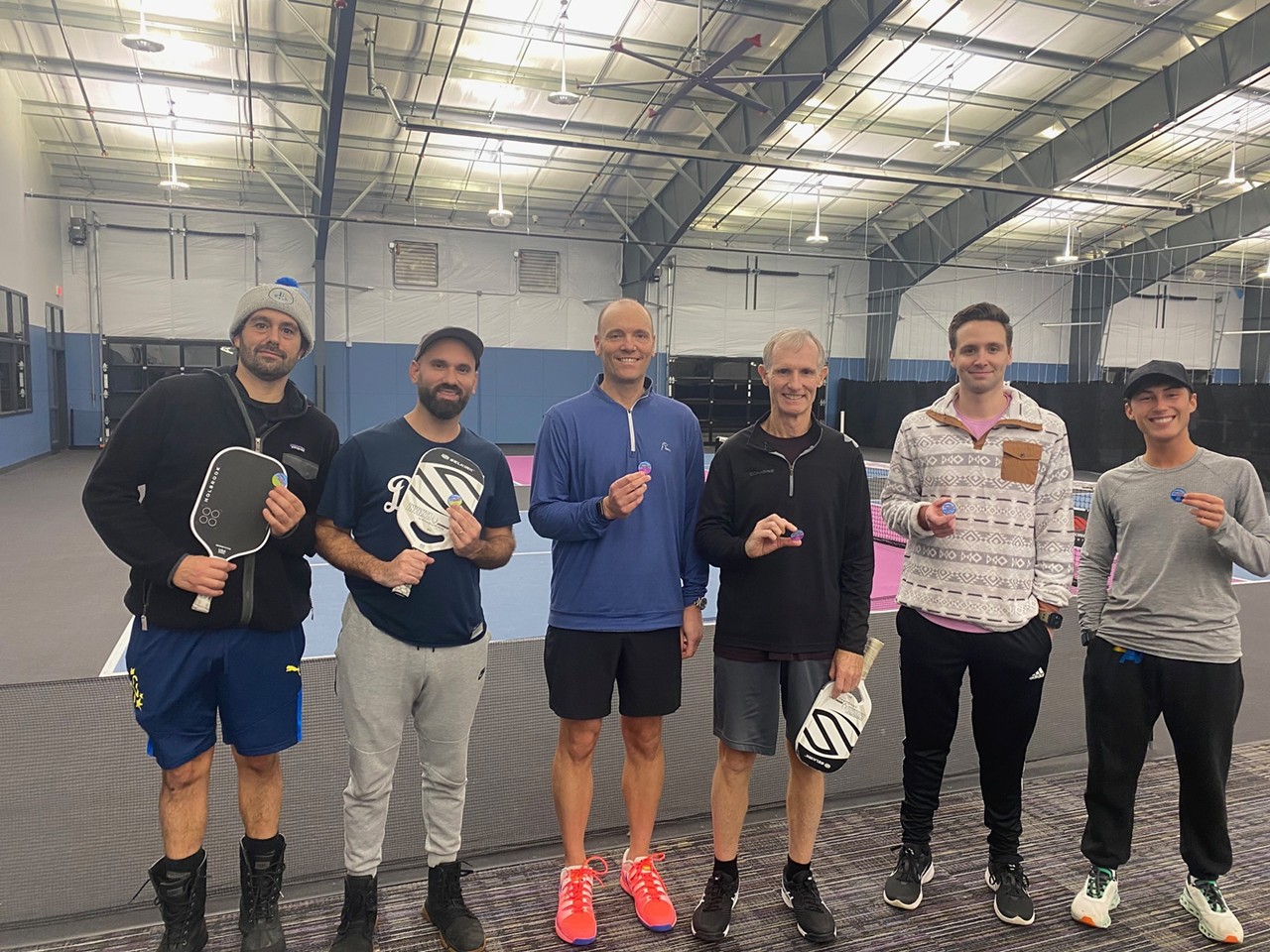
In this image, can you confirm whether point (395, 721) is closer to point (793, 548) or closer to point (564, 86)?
point (793, 548)

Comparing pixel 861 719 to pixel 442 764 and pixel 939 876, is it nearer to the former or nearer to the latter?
pixel 939 876

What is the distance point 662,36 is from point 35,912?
1172cm

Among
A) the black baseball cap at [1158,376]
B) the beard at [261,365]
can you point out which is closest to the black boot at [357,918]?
the beard at [261,365]

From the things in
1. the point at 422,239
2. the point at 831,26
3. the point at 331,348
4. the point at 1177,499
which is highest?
the point at 831,26

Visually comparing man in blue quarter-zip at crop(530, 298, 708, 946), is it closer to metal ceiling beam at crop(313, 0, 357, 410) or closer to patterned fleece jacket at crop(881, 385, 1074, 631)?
patterned fleece jacket at crop(881, 385, 1074, 631)

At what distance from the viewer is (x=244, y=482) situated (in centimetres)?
205

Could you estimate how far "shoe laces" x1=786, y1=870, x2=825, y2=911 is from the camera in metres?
2.39

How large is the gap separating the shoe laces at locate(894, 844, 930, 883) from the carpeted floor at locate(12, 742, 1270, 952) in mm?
81

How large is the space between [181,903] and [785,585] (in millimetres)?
1758

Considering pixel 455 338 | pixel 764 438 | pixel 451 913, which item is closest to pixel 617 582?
pixel 764 438

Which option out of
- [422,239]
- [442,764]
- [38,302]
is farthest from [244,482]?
[422,239]

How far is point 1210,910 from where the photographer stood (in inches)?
93.7

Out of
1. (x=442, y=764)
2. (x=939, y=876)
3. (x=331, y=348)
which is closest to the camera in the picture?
(x=442, y=764)

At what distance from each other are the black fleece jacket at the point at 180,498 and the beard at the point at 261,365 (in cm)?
7
